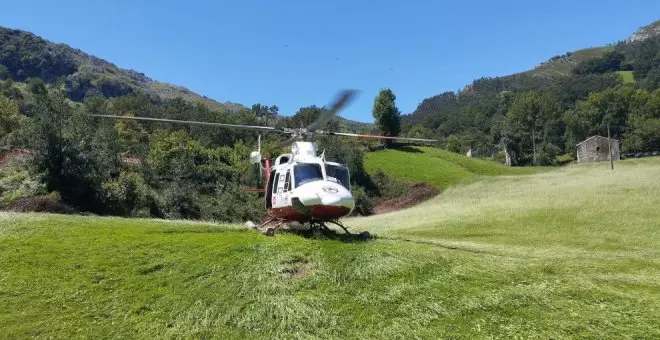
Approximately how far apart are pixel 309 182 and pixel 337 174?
46.7 inches

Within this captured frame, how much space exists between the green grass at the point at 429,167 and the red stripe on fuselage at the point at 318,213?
4407 cm

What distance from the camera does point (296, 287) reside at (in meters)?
12.3

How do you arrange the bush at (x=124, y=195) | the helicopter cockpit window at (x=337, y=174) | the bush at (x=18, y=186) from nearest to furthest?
the helicopter cockpit window at (x=337, y=174), the bush at (x=18, y=186), the bush at (x=124, y=195)

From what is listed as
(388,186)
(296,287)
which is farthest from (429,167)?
(296,287)

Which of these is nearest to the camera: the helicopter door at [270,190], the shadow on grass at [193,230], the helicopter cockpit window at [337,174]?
the helicopter cockpit window at [337,174]

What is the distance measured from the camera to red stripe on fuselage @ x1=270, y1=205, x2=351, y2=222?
16797 mm

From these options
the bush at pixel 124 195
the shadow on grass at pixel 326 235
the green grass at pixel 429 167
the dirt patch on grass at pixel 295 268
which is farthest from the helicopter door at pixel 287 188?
the green grass at pixel 429 167

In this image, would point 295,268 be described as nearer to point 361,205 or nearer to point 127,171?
point 127,171

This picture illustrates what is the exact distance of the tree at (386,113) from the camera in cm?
8862

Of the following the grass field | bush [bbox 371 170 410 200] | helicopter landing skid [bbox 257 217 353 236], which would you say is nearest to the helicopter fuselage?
helicopter landing skid [bbox 257 217 353 236]

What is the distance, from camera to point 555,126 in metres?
137

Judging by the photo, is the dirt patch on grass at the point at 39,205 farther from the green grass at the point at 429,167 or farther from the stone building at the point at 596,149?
the stone building at the point at 596,149

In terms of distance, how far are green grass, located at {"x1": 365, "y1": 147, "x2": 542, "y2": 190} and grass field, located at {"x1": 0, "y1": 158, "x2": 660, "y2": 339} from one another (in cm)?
4668

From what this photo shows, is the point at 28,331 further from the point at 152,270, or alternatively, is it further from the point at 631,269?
the point at 631,269
